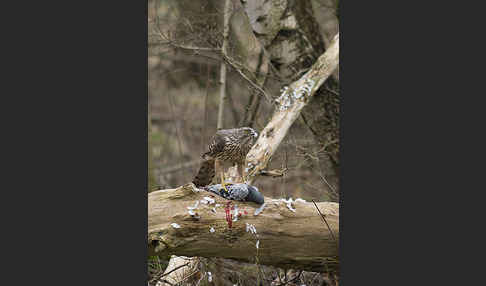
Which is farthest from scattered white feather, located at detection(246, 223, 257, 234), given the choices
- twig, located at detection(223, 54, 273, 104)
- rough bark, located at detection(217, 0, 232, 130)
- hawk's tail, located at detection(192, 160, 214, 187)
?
twig, located at detection(223, 54, 273, 104)

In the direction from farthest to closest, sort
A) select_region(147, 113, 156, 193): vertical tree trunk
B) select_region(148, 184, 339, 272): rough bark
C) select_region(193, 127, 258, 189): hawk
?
select_region(147, 113, 156, 193): vertical tree trunk < select_region(193, 127, 258, 189): hawk < select_region(148, 184, 339, 272): rough bark

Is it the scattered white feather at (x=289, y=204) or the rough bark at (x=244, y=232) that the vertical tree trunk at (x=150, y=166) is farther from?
the scattered white feather at (x=289, y=204)

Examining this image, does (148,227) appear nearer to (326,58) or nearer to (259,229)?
(259,229)

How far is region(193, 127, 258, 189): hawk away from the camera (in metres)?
4.06

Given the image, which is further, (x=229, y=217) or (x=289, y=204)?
(x=289, y=204)

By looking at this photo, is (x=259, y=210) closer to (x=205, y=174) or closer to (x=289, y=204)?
(x=289, y=204)

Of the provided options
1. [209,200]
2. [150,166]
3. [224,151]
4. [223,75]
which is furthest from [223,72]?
[209,200]

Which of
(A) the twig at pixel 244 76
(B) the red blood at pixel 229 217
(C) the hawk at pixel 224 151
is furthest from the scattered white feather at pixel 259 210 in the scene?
(A) the twig at pixel 244 76

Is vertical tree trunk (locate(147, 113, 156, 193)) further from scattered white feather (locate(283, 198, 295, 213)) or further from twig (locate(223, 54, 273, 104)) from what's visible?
scattered white feather (locate(283, 198, 295, 213))

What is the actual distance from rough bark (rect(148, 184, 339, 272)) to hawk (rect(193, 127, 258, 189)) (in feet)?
0.60

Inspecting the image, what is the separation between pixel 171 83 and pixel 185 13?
610 millimetres

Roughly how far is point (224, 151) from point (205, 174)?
Answer: 252 mm

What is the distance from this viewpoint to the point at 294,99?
4.69 meters

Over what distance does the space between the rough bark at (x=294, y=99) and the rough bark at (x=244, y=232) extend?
0.62 meters
